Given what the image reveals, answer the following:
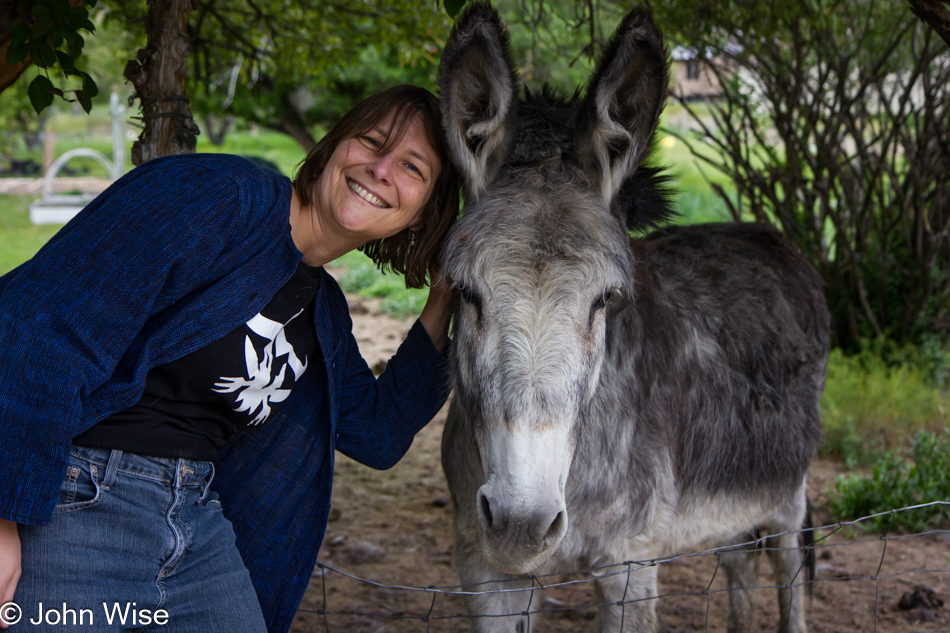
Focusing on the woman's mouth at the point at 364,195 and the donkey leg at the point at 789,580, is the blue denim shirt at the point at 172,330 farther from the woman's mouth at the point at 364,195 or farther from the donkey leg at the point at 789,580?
A: the donkey leg at the point at 789,580

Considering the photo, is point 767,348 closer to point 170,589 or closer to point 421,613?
point 421,613

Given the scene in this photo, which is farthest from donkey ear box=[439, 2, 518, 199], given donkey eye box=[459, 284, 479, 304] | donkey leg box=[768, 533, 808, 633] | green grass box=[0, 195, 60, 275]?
green grass box=[0, 195, 60, 275]

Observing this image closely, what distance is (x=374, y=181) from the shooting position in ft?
6.86

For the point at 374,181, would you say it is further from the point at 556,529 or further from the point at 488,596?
the point at 488,596

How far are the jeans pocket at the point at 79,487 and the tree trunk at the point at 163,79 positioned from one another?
4.88 feet

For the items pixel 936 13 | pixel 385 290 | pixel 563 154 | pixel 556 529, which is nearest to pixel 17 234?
pixel 385 290

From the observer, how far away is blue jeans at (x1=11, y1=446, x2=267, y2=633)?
165 cm

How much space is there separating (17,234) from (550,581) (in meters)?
13.5

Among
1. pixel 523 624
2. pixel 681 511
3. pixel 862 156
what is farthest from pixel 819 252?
pixel 523 624

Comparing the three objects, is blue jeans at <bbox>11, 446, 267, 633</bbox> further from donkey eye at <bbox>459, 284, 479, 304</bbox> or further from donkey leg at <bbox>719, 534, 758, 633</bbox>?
donkey leg at <bbox>719, 534, 758, 633</bbox>

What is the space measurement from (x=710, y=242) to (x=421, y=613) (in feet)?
7.56

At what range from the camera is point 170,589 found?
183 cm

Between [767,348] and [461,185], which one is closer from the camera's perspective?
[461,185]

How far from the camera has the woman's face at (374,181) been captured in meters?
2.08
